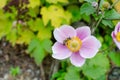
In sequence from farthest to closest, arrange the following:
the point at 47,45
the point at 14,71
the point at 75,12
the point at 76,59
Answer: the point at 75,12, the point at 14,71, the point at 47,45, the point at 76,59

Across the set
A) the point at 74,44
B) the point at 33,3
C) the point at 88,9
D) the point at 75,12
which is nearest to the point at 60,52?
the point at 74,44

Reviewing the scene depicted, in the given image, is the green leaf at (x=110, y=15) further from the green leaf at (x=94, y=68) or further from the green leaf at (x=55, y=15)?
the green leaf at (x=55, y=15)

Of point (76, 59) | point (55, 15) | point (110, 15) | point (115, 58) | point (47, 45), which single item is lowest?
point (115, 58)

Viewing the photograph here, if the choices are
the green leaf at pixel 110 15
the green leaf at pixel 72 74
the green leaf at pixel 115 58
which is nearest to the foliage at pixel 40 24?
the green leaf at pixel 115 58

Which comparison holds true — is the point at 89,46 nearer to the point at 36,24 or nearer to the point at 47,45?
the point at 47,45

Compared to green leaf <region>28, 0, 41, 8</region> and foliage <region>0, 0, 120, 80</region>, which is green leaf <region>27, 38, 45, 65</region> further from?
green leaf <region>28, 0, 41, 8</region>

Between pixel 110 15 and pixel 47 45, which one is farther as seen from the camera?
pixel 47 45

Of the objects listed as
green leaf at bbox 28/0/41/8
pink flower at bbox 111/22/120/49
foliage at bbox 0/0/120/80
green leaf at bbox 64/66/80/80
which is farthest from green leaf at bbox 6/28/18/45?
pink flower at bbox 111/22/120/49

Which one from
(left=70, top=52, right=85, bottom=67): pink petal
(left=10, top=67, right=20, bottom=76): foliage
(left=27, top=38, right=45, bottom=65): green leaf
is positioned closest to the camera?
(left=70, top=52, right=85, bottom=67): pink petal
